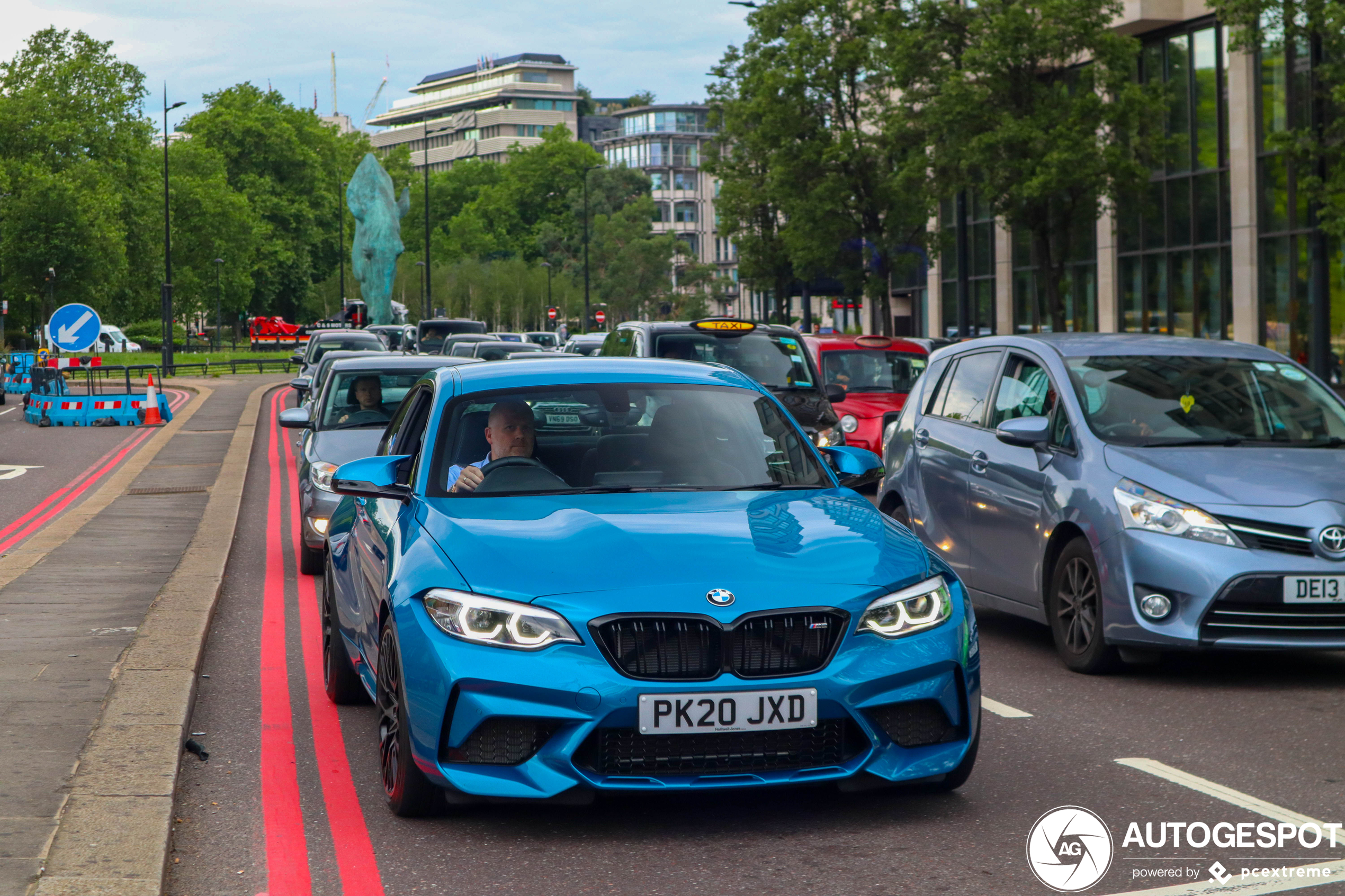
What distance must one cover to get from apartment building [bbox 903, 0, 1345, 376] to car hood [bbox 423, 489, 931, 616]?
24033mm

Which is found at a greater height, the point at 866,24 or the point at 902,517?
the point at 866,24

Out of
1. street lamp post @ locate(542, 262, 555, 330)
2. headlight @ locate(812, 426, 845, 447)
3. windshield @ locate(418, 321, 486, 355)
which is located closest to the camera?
headlight @ locate(812, 426, 845, 447)

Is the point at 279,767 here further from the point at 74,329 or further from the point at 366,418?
the point at 74,329

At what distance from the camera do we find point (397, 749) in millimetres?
5410

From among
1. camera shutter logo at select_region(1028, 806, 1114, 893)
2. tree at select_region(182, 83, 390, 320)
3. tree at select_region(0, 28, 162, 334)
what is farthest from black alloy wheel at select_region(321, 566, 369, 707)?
tree at select_region(182, 83, 390, 320)

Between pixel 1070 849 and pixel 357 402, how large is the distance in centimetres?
907

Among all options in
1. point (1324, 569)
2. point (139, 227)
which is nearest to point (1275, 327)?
point (1324, 569)

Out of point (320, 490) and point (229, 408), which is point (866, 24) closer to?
point (229, 408)

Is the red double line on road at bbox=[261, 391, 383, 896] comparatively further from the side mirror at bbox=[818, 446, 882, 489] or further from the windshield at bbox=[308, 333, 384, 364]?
the windshield at bbox=[308, 333, 384, 364]

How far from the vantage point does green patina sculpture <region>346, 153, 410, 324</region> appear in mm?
92062

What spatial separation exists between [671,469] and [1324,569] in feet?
10.0

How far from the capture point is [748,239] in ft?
167

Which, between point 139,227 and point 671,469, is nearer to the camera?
point 671,469

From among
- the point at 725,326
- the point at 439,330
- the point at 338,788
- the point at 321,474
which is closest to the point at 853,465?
the point at 338,788
